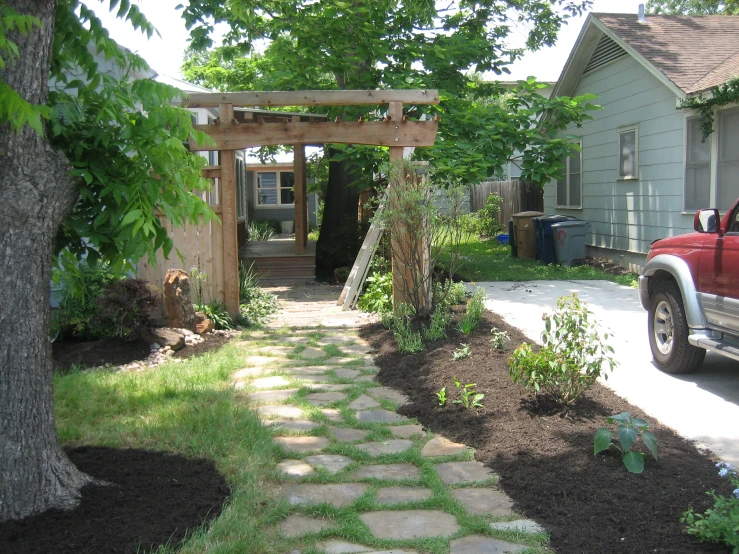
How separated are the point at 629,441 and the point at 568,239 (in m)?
11.2

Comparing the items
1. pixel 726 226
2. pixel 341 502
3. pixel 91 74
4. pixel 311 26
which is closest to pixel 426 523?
pixel 341 502

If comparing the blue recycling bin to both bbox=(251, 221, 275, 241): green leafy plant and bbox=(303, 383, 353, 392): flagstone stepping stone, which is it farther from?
bbox=(251, 221, 275, 241): green leafy plant

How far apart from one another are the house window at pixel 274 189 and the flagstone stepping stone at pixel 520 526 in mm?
26326

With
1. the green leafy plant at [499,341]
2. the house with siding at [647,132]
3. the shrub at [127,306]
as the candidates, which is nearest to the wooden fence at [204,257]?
the shrub at [127,306]

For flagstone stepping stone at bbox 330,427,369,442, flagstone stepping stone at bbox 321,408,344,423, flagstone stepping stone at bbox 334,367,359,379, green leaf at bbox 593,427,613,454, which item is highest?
green leaf at bbox 593,427,613,454

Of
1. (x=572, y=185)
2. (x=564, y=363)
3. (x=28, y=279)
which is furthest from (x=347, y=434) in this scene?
(x=572, y=185)

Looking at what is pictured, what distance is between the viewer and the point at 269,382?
21.7ft

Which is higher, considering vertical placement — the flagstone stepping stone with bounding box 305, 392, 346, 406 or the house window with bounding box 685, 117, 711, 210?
the house window with bounding box 685, 117, 711, 210

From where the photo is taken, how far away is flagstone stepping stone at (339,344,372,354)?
7.90 meters

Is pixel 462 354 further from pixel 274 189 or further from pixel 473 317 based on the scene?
pixel 274 189

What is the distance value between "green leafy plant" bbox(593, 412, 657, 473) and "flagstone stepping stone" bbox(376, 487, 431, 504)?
3.31 ft

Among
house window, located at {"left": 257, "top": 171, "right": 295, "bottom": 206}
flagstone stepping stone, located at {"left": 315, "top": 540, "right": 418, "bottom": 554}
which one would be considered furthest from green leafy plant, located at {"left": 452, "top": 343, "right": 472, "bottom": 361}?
house window, located at {"left": 257, "top": 171, "right": 295, "bottom": 206}

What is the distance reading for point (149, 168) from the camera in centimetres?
379

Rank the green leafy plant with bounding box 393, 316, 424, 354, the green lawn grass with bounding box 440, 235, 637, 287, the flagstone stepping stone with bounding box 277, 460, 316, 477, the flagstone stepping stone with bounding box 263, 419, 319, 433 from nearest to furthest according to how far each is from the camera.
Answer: the flagstone stepping stone with bounding box 277, 460, 316, 477
the flagstone stepping stone with bounding box 263, 419, 319, 433
the green leafy plant with bounding box 393, 316, 424, 354
the green lawn grass with bounding box 440, 235, 637, 287
